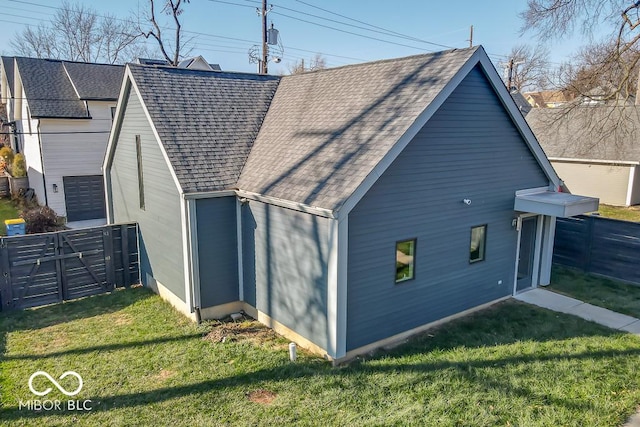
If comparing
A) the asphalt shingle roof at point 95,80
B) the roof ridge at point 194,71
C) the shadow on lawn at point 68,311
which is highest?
the asphalt shingle roof at point 95,80

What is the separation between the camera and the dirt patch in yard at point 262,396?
6977 mm

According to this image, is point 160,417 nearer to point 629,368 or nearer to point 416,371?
point 416,371

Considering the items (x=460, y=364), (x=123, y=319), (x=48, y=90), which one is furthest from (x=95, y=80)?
(x=460, y=364)

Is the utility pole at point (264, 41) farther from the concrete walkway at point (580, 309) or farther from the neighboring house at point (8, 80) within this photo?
the concrete walkway at point (580, 309)

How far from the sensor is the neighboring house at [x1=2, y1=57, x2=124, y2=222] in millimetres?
19984

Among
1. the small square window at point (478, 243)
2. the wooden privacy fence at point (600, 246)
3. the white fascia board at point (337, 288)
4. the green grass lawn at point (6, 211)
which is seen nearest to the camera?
the white fascia board at point (337, 288)

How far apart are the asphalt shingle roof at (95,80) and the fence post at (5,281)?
39.7 feet

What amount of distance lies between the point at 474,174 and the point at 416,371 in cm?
467

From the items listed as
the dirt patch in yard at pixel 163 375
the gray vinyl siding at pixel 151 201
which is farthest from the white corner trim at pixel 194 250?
the dirt patch in yard at pixel 163 375

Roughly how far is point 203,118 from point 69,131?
1251 centimetres

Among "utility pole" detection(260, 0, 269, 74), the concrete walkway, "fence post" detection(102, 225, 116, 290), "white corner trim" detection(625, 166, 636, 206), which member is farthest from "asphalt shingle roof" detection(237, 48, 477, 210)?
"white corner trim" detection(625, 166, 636, 206)

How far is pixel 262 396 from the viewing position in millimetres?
7121

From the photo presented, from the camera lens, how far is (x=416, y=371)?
25.3 feet

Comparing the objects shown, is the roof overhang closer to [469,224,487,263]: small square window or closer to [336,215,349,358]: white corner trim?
[469,224,487,263]: small square window
